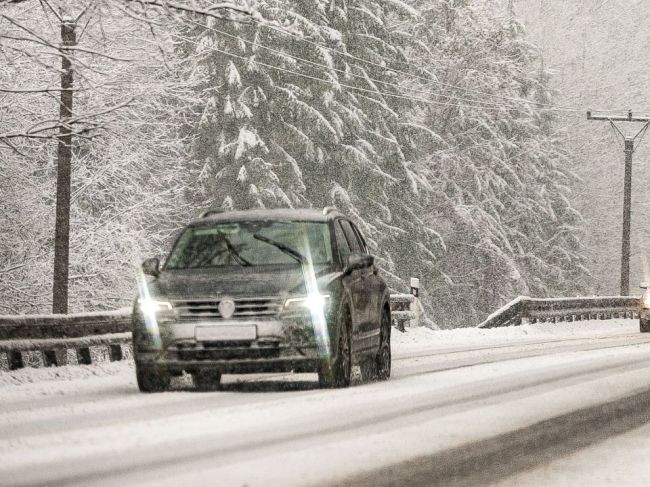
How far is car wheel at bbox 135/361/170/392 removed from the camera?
13047 mm

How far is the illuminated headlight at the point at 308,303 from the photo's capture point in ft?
42.1

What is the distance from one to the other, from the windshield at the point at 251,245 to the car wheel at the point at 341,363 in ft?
2.12

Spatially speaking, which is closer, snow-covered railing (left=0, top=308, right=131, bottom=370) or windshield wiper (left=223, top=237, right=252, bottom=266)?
windshield wiper (left=223, top=237, right=252, bottom=266)

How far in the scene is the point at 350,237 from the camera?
49.9 ft

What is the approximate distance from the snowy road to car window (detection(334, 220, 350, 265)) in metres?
1.27

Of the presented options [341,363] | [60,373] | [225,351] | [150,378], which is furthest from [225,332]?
[60,373]

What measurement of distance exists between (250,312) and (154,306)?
866mm

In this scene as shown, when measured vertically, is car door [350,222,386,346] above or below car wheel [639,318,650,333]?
above

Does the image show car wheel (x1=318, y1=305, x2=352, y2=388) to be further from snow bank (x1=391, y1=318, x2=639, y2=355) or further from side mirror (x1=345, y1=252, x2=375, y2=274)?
snow bank (x1=391, y1=318, x2=639, y2=355)

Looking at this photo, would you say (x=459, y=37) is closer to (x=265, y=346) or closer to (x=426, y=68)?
(x=426, y=68)

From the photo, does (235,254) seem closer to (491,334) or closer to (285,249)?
(285,249)

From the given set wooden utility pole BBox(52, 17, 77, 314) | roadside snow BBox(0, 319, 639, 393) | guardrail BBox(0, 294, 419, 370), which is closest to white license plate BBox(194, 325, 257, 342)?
roadside snow BBox(0, 319, 639, 393)

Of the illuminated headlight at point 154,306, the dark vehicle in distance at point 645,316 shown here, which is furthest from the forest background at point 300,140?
the dark vehicle in distance at point 645,316

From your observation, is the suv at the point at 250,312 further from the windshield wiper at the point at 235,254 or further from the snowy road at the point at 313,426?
the snowy road at the point at 313,426
